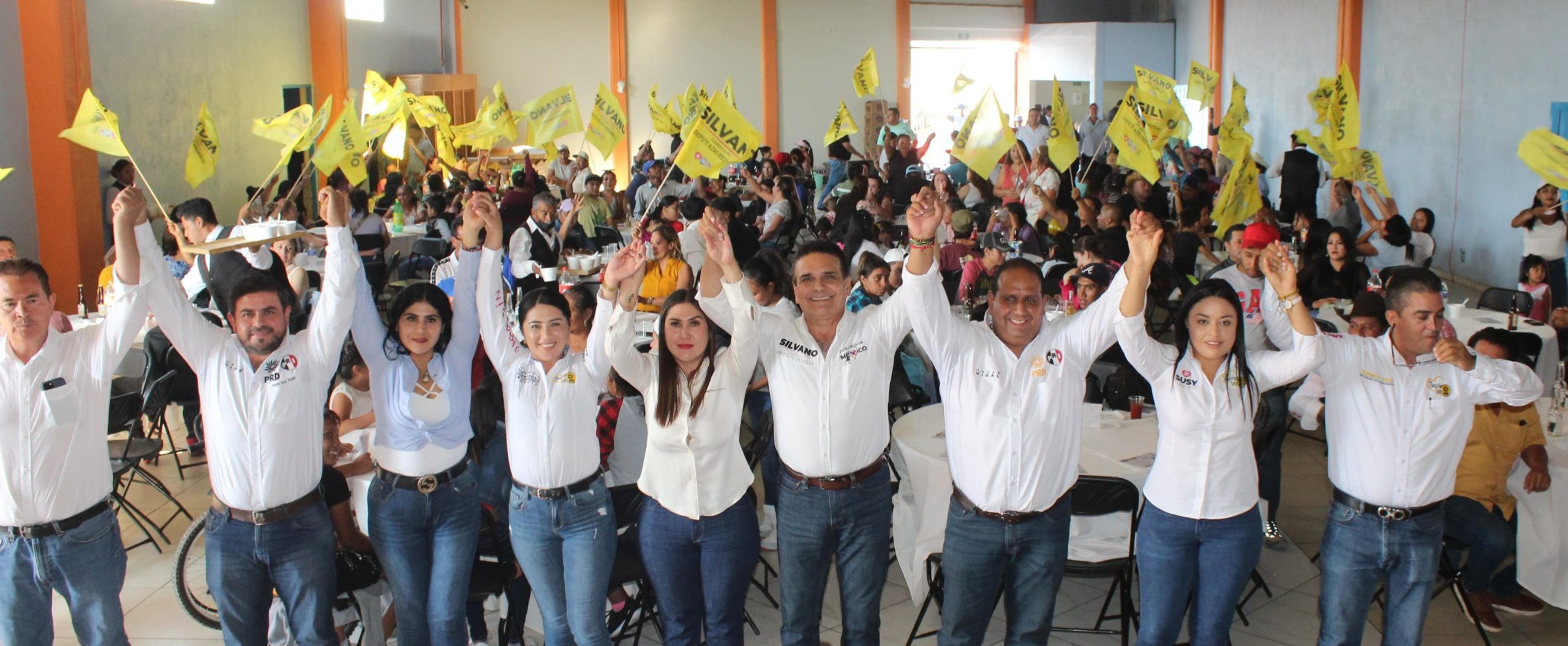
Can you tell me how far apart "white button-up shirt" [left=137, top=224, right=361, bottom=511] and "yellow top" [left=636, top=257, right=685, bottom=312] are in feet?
11.2

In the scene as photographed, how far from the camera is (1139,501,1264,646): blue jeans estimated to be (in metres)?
3.67

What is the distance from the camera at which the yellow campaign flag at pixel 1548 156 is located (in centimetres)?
686

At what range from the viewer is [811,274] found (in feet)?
12.2

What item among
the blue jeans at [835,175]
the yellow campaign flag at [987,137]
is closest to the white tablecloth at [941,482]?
the yellow campaign flag at [987,137]

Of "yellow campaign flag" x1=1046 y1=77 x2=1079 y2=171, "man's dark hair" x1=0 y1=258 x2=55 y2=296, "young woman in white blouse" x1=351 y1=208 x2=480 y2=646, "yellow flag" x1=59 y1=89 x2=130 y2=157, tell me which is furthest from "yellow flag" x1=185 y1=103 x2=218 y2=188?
"yellow campaign flag" x1=1046 y1=77 x2=1079 y2=171

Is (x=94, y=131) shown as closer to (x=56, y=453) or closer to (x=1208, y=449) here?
(x=56, y=453)

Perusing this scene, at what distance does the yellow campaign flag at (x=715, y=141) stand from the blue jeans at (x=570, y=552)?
3540mm

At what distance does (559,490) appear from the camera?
149 inches

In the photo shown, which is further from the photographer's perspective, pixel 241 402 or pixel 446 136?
pixel 446 136

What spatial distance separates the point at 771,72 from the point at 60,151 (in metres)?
13.4

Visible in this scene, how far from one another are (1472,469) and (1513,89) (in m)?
9.30

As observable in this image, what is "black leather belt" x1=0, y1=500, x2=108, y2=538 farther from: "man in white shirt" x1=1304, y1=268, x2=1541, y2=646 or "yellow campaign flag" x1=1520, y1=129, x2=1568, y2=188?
"yellow campaign flag" x1=1520, y1=129, x2=1568, y2=188

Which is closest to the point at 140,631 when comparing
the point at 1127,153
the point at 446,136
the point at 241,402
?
the point at 241,402

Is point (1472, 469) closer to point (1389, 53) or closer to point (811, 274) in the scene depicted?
point (811, 274)
